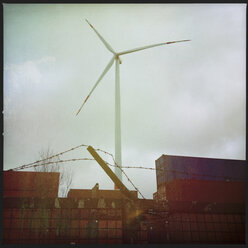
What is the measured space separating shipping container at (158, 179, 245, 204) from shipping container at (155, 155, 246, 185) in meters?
1.48

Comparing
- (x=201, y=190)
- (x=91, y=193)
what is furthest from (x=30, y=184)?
(x=201, y=190)

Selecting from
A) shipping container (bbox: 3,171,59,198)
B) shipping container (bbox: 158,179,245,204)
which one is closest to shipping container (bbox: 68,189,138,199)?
shipping container (bbox: 3,171,59,198)

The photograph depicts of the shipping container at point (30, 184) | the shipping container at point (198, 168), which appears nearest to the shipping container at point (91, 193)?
the shipping container at point (30, 184)

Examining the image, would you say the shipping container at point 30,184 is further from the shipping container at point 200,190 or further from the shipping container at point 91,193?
the shipping container at point 200,190

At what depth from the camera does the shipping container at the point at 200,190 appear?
27.4 meters

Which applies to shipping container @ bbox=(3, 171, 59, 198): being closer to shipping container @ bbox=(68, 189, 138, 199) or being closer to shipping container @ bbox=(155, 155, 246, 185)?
shipping container @ bbox=(68, 189, 138, 199)

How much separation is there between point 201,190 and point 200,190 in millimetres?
186

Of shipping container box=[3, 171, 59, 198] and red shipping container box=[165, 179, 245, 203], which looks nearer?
shipping container box=[3, 171, 59, 198]

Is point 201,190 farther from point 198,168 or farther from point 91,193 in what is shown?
point 91,193

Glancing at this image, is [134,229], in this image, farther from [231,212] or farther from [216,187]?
[216,187]

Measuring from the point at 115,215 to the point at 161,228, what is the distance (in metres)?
6.95

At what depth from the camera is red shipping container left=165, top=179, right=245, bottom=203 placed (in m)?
27.4

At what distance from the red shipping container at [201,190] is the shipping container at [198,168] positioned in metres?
1.55

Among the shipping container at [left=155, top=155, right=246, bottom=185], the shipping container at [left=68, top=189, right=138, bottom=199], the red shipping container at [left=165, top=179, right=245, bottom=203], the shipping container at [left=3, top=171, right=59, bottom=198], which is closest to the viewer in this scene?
the shipping container at [left=3, top=171, right=59, bottom=198]
